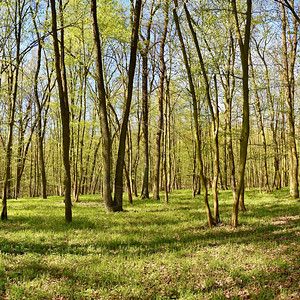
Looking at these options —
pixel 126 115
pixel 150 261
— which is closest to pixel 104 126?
pixel 126 115

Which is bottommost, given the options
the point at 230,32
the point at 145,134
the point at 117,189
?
the point at 117,189

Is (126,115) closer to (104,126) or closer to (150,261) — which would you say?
(104,126)

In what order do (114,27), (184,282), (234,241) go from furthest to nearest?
1. (114,27)
2. (234,241)
3. (184,282)

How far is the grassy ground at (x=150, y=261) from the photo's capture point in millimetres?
4250

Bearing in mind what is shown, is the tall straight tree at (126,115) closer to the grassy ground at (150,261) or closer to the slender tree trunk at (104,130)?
the slender tree trunk at (104,130)

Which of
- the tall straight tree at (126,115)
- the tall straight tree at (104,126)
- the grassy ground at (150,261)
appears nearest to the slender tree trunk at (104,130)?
the tall straight tree at (104,126)

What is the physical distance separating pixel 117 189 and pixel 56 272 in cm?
772

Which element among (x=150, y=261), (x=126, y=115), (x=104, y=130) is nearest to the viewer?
(x=150, y=261)

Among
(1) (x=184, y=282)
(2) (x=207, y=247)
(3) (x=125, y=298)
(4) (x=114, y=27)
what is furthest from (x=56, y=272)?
(4) (x=114, y=27)

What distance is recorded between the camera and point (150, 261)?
18.3 feet

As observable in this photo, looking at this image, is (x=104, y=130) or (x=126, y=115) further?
(x=126, y=115)

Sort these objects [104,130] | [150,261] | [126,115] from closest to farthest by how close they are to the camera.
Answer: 1. [150,261]
2. [104,130]
3. [126,115]

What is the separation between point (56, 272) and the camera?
5.03m

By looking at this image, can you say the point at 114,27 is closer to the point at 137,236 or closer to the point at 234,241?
the point at 137,236
